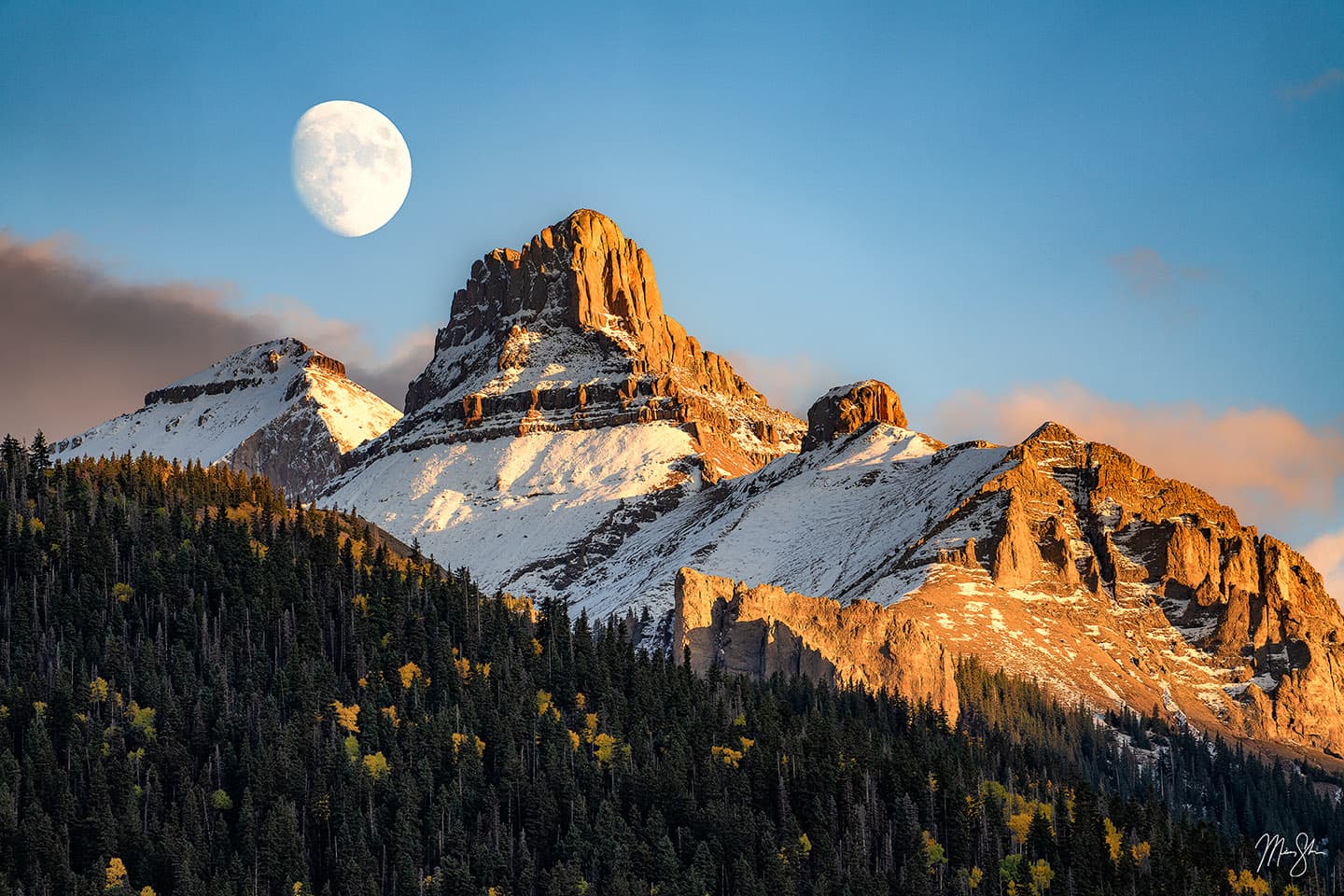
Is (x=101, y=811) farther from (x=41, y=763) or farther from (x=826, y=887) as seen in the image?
(x=826, y=887)

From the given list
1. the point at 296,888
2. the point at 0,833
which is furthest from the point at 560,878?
the point at 0,833

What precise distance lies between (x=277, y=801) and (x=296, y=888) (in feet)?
46.3

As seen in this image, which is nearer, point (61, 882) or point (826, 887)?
point (61, 882)

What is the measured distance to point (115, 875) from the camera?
18625 cm

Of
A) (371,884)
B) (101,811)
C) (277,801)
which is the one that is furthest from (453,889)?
(101,811)

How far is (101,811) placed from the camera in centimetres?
19312

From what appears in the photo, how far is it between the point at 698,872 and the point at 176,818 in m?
54.8

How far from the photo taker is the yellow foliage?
184 m

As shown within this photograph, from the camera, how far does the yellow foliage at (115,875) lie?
184 meters

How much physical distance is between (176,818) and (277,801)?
10.7 m

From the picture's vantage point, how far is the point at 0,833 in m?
187

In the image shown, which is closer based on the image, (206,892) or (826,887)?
(206,892)

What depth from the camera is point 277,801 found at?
19925 centimetres

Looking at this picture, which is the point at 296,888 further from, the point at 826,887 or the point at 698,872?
the point at 826,887
